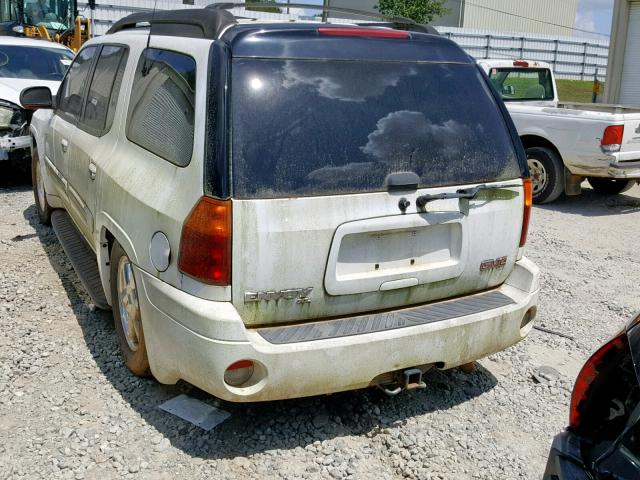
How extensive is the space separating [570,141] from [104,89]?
6337 millimetres

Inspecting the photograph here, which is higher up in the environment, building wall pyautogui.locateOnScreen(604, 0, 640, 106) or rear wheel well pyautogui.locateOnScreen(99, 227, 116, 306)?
building wall pyautogui.locateOnScreen(604, 0, 640, 106)

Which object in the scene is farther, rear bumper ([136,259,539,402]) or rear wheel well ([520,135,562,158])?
rear wheel well ([520,135,562,158])

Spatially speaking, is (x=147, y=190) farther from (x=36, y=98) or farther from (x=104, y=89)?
(x=36, y=98)

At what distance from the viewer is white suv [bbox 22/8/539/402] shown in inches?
116

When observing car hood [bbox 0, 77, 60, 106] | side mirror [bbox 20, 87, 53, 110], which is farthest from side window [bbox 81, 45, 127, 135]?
car hood [bbox 0, 77, 60, 106]

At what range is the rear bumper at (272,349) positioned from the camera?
294 cm

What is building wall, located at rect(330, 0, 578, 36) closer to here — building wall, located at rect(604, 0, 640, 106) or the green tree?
the green tree

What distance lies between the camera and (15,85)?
8992 mm

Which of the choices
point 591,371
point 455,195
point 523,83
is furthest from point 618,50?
point 591,371

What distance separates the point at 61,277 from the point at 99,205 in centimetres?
166

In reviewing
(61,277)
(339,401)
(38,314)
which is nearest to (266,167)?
(339,401)

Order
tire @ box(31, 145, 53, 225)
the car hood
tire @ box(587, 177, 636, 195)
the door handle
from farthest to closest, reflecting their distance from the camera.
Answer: tire @ box(587, 177, 636, 195), the car hood, tire @ box(31, 145, 53, 225), the door handle

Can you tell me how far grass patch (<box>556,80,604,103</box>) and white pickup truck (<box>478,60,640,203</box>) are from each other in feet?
51.9

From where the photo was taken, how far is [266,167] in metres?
2.96
